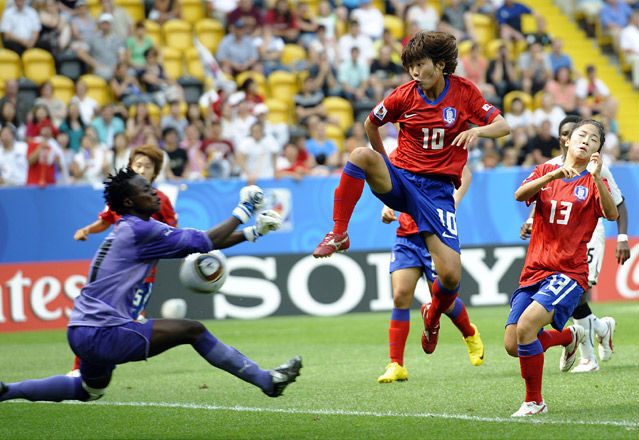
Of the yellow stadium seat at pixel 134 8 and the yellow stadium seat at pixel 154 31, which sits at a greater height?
the yellow stadium seat at pixel 134 8

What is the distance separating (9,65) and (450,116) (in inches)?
452

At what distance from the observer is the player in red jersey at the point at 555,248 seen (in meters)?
5.93

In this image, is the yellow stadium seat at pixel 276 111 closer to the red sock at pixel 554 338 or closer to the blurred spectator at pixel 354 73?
the blurred spectator at pixel 354 73

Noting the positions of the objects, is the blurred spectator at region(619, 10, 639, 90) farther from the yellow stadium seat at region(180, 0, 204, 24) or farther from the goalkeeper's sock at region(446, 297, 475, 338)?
the goalkeeper's sock at region(446, 297, 475, 338)

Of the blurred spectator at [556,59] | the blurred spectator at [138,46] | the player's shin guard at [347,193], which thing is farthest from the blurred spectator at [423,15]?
the player's shin guard at [347,193]

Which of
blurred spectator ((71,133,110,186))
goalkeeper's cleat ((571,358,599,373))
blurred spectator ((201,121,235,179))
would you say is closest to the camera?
goalkeeper's cleat ((571,358,599,373))

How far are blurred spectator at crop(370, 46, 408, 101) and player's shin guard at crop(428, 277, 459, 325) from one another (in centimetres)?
1018

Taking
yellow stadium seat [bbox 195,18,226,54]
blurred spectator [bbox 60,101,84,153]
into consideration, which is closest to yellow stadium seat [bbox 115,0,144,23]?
yellow stadium seat [bbox 195,18,226,54]

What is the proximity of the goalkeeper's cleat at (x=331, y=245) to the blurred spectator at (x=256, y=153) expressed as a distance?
27.2 feet

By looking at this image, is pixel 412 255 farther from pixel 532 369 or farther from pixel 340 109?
pixel 340 109

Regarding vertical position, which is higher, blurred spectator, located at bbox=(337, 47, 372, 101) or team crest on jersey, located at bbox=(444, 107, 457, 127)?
blurred spectator, located at bbox=(337, 47, 372, 101)

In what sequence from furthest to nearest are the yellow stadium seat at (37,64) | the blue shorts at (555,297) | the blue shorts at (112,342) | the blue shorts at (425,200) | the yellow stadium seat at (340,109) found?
1. the yellow stadium seat at (340,109)
2. the yellow stadium seat at (37,64)
3. the blue shorts at (425,200)
4. the blue shorts at (555,297)
5. the blue shorts at (112,342)

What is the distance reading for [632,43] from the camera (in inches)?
824

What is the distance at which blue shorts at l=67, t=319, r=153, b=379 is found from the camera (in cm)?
541
